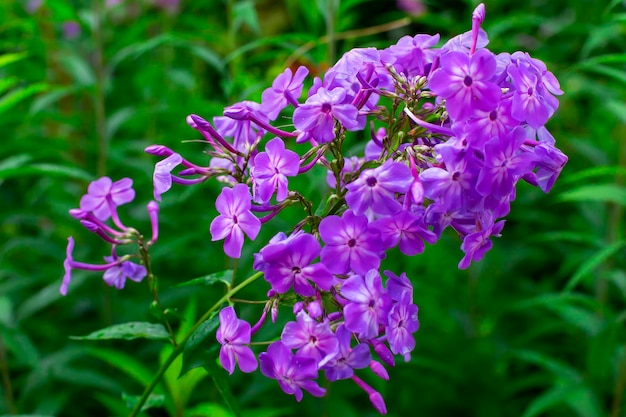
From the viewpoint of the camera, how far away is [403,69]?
3.70ft

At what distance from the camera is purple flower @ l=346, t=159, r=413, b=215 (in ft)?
3.08

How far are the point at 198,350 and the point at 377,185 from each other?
0.45 m

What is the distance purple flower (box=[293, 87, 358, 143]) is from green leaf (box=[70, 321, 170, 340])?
47cm

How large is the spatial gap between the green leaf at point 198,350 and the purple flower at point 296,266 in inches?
8.7

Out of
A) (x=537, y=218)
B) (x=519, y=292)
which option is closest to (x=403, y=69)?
(x=537, y=218)

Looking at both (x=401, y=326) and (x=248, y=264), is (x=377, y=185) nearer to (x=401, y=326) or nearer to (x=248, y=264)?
(x=401, y=326)

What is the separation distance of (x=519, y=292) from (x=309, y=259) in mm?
2020

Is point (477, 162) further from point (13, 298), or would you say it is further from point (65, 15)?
point (13, 298)

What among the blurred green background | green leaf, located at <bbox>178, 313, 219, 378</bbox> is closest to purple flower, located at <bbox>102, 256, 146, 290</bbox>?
green leaf, located at <bbox>178, 313, 219, 378</bbox>

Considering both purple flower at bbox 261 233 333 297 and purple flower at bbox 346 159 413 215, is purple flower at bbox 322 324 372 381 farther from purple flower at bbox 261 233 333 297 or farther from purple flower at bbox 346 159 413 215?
purple flower at bbox 346 159 413 215

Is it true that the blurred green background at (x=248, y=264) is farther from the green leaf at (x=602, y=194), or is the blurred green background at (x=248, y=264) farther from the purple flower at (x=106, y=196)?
the purple flower at (x=106, y=196)

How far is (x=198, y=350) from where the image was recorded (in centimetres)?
115

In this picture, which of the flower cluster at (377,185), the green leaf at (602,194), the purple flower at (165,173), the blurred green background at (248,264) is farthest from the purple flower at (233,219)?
the green leaf at (602,194)

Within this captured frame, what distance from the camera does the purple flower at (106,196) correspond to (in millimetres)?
1269
